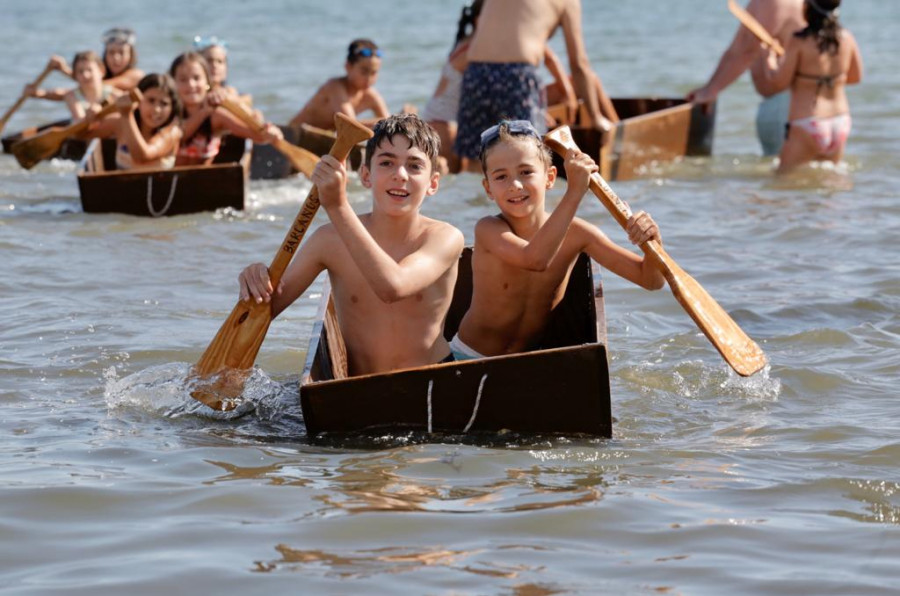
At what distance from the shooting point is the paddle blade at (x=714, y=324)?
4906mm

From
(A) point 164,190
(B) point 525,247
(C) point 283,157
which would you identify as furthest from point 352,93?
(B) point 525,247

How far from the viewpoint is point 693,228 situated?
8.62 metres

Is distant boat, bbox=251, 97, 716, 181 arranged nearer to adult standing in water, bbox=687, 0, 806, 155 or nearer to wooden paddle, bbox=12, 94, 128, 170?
adult standing in water, bbox=687, 0, 806, 155

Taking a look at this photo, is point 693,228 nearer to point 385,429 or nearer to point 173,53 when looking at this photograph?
point 385,429

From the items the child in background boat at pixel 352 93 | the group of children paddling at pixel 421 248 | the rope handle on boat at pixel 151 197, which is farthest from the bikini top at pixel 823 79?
the group of children paddling at pixel 421 248

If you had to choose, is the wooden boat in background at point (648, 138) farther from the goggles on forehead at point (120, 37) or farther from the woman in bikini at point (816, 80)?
the goggles on forehead at point (120, 37)

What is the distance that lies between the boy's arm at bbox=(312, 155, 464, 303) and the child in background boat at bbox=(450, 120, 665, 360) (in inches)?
14.5

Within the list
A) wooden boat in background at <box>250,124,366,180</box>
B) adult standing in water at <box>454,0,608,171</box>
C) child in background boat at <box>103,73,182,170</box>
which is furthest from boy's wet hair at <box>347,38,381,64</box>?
child in background boat at <box>103,73,182,170</box>

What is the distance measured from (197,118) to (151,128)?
14.4 inches

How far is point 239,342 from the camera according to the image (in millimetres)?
4926

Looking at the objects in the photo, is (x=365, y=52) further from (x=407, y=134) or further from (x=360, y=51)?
(x=407, y=134)

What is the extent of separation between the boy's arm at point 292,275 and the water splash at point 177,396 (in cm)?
37

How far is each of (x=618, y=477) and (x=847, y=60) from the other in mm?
6197

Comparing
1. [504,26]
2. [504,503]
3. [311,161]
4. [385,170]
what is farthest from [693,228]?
[504,503]
